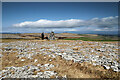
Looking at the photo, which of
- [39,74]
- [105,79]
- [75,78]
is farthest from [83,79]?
[39,74]

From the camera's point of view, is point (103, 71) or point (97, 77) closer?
point (97, 77)

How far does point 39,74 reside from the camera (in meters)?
7.09

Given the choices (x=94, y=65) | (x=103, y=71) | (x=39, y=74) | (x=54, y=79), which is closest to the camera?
(x=54, y=79)

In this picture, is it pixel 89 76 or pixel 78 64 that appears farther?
pixel 78 64

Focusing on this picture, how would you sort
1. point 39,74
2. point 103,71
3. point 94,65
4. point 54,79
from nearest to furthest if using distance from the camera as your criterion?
point 54,79 → point 39,74 → point 103,71 → point 94,65

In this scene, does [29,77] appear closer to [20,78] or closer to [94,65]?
[20,78]

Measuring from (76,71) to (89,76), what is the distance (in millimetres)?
1194

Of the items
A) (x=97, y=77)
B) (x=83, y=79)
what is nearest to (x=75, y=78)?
(x=83, y=79)

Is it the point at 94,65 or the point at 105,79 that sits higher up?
the point at 94,65

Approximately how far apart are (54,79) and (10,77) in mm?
3494

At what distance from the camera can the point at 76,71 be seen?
26.0 ft

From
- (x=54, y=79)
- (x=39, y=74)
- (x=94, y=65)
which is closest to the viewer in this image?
(x=54, y=79)

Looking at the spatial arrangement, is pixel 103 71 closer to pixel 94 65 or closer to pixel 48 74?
pixel 94 65

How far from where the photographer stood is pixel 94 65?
340 inches
